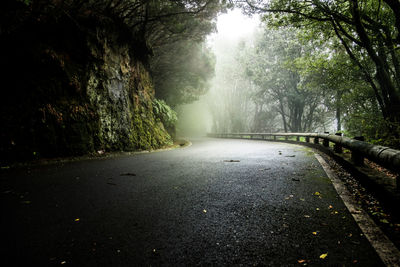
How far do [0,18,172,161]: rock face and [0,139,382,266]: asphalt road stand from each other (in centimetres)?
310

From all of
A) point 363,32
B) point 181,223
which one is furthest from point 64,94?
point 363,32

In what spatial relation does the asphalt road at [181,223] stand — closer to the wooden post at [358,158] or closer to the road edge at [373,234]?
the road edge at [373,234]

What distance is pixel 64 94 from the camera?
8.09m

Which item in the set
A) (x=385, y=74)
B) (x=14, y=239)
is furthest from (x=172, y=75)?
(x=14, y=239)

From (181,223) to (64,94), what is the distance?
7717mm

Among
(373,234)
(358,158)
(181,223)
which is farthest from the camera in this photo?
(358,158)

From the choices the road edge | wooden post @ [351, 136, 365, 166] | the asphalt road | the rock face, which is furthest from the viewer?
the rock face

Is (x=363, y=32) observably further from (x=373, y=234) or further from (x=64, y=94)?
(x=64, y=94)

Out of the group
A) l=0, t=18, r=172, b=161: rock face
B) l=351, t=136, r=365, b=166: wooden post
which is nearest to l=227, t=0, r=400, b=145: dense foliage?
l=351, t=136, r=365, b=166: wooden post

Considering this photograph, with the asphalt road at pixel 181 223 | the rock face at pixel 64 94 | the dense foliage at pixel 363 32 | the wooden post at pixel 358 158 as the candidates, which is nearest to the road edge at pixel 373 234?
the asphalt road at pixel 181 223

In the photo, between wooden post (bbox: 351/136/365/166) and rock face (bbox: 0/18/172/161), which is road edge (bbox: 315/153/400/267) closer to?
wooden post (bbox: 351/136/365/166)

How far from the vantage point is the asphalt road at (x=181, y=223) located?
1.94 meters

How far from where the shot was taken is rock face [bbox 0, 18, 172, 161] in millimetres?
7004

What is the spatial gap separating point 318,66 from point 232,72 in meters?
18.5
